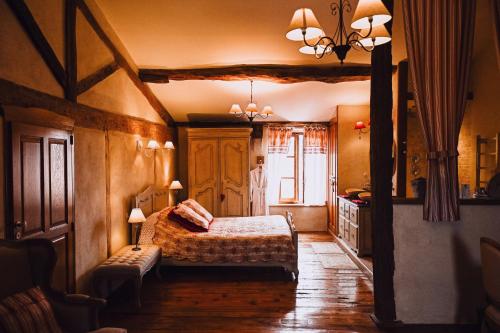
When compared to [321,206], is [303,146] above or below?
above

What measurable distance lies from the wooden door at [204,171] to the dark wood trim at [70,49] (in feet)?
12.2

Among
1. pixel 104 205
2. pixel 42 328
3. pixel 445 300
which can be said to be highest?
pixel 104 205

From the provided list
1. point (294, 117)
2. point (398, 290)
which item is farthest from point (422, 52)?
point (294, 117)

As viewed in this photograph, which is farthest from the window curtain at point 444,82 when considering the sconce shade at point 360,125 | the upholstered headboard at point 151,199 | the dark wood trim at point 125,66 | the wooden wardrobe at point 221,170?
the wooden wardrobe at point 221,170

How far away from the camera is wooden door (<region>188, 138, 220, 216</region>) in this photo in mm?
7074

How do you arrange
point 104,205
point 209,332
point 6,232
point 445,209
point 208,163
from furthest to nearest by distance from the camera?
point 208,163 → point 104,205 → point 209,332 → point 445,209 → point 6,232

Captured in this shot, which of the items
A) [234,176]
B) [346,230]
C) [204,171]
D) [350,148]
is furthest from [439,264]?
[204,171]

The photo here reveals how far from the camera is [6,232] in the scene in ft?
8.27

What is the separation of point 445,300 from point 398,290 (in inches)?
16.4

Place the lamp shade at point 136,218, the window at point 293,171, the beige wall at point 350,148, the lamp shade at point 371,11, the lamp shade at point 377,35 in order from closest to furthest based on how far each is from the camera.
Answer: the lamp shade at point 371,11, the lamp shade at point 377,35, the lamp shade at point 136,218, the beige wall at point 350,148, the window at point 293,171

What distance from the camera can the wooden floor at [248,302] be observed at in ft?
11.1

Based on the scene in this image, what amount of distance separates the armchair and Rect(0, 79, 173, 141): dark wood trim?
39.7 inches

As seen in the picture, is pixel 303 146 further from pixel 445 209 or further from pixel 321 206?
pixel 445 209

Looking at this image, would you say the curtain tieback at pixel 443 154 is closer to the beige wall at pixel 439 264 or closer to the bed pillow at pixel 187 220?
the beige wall at pixel 439 264
